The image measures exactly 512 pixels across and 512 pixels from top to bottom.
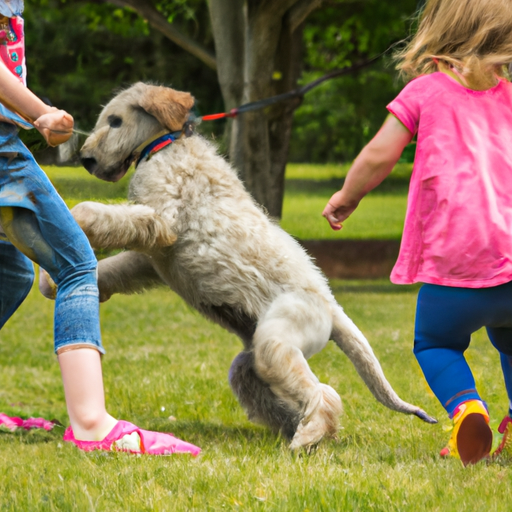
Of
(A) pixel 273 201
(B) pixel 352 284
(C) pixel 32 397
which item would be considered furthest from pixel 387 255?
(C) pixel 32 397

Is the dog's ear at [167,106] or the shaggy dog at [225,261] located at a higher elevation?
the dog's ear at [167,106]

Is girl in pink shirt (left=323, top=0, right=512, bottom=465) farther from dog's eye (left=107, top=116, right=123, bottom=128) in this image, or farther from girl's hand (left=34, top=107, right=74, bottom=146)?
dog's eye (left=107, top=116, right=123, bottom=128)

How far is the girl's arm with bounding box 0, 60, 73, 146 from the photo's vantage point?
2.96 metres

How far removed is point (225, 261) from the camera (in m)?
3.78

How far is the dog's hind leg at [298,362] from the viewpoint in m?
3.48

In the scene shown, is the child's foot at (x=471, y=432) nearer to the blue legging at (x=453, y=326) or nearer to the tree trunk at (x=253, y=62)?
the blue legging at (x=453, y=326)

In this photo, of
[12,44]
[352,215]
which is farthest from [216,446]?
[352,215]

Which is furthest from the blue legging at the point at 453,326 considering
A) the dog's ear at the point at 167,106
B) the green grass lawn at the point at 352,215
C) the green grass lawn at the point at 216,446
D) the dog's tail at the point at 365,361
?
the green grass lawn at the point at 352,215

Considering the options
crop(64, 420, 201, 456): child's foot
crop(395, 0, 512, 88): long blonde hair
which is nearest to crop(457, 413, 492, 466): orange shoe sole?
crop(64, 420, 201, 456): child's foot

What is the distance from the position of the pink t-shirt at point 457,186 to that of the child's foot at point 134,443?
1107 mm

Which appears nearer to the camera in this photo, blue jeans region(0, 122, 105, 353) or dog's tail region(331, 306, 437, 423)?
blue jeans region(0, 122, 105, 353)

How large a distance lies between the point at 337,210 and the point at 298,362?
2.40 ft

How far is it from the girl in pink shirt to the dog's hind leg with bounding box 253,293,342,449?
1.78 feet

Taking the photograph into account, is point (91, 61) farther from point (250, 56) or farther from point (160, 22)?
point (250, 56)
